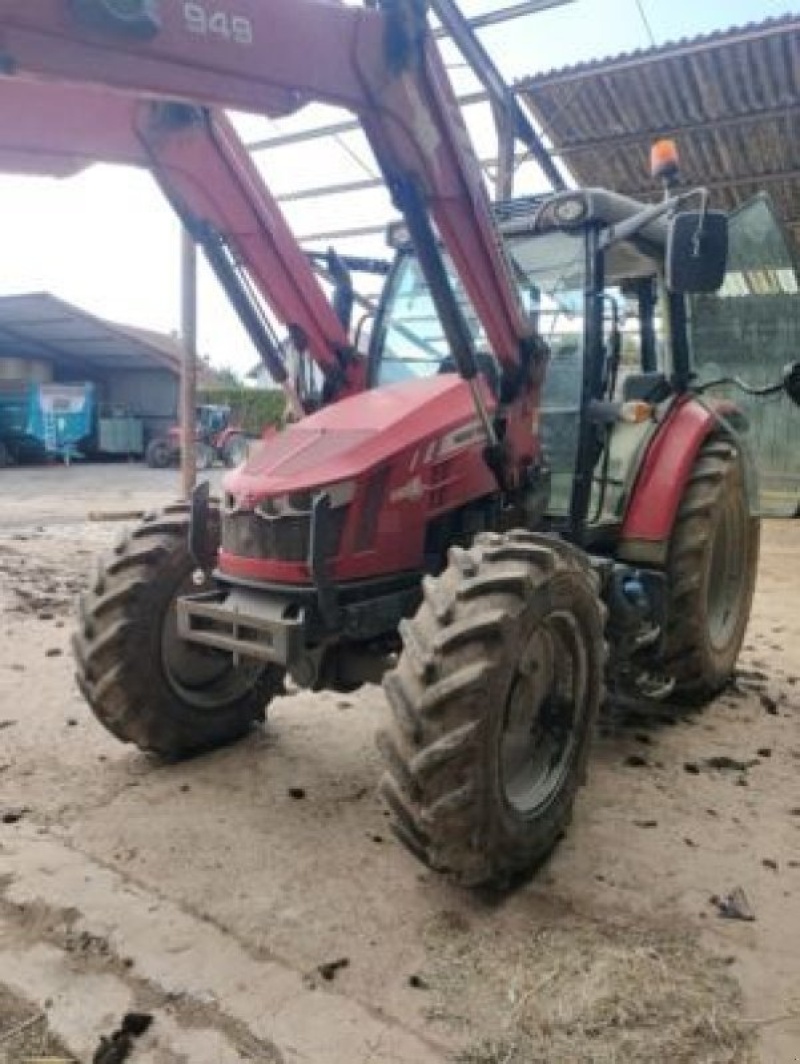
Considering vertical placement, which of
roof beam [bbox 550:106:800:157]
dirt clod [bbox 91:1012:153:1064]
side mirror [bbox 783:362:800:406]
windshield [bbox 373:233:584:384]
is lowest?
dirt clod [bbox 91:1012:153:1064]

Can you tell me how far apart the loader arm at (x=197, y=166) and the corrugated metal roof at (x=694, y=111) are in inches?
233

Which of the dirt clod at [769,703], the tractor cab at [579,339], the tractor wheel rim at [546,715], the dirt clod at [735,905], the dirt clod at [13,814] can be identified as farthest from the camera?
the dirt clod at [769,703]

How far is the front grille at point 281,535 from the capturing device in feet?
10.5

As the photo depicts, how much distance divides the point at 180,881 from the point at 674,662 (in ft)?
7.87

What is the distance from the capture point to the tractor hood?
3.23 meters

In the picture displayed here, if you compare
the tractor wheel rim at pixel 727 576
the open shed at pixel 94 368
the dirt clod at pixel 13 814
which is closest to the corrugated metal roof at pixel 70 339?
the open shed at pixel 94 368

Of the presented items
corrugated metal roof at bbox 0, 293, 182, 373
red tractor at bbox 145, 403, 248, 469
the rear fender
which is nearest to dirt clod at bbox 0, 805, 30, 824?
the rear fender

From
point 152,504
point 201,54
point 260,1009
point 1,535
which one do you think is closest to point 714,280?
point 201,54

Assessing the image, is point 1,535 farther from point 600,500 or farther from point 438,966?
point 438,966

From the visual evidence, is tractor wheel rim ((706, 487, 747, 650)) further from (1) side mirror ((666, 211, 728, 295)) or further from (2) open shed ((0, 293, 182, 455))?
(2) open shed ((0, 293, 182, 455))

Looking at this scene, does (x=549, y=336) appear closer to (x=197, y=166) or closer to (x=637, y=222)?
(x=637, y=222)

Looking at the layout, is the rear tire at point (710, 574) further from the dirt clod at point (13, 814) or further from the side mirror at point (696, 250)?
the dirt clod at point (13, 814)

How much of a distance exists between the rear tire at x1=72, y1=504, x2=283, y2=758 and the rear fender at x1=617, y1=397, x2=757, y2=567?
5.77 feet

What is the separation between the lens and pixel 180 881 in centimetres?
298
